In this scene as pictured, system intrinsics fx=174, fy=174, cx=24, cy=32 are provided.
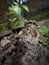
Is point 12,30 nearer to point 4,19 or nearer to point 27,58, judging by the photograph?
point 4,19

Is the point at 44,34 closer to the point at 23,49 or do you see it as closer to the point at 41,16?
the point at 23,49

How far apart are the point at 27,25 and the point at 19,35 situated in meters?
0.59

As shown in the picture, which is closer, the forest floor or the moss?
the forest floor

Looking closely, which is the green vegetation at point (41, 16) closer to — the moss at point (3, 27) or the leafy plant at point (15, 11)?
the leafy plant at point (15, 11)

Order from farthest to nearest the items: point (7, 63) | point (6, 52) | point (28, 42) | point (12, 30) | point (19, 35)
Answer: point (12, 30) < point (19, 35) < point (28, 42) < point (6, 52) < point (7, 63)

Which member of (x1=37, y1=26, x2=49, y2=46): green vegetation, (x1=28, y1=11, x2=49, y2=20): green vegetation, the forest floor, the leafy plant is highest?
the leafy plant

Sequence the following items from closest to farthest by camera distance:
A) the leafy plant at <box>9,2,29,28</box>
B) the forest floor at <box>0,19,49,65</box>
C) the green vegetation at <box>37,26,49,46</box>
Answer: the forest floor at <box>0,19,49,65</box> → the green vegetation at <box>37,26,49,46</box> → the leafy plant at <box>9,2,29,28</box>

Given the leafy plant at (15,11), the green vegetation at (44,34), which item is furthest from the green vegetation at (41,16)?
the leafy plant at (15,11)

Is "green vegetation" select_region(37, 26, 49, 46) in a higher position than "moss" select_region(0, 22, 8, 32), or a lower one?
lower

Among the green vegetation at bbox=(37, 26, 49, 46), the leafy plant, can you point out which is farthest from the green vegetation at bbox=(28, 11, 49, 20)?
the leafy plant

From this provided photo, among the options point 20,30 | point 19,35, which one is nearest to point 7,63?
point 19,35

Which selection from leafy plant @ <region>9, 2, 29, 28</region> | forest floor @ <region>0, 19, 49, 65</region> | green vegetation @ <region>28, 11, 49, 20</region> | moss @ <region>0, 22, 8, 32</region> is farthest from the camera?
green vegetation @ <region>28, 11, 49, 20</region>

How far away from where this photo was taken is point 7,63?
9.77ft

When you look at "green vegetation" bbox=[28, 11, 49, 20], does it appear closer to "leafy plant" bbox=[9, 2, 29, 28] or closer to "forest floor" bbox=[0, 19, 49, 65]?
"leafy plant" bbox=[9, 2, 29, 28]
